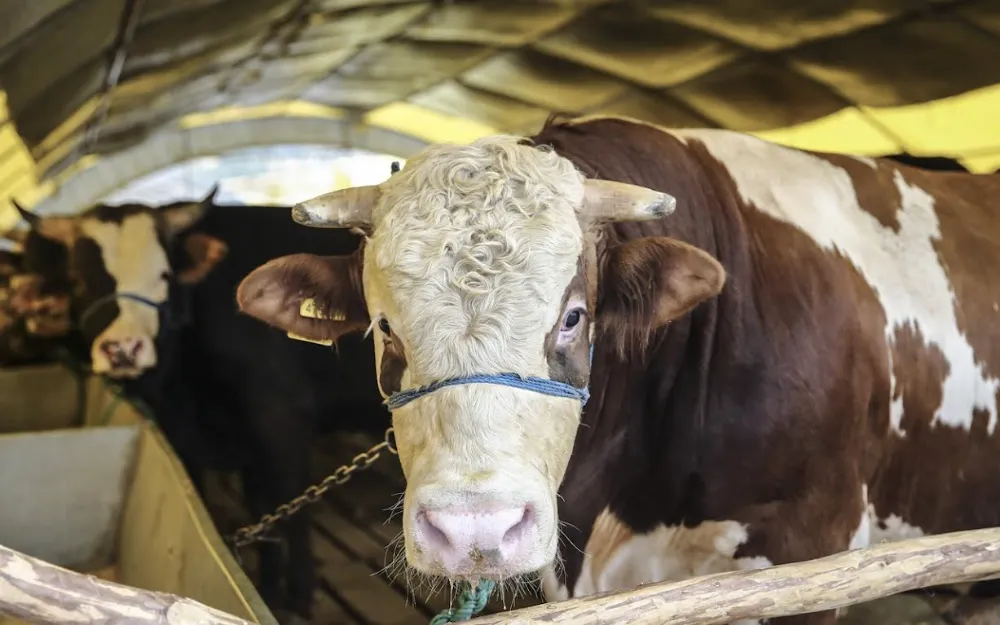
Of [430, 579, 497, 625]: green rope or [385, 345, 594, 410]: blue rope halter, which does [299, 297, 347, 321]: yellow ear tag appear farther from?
[430, 579, 497, 625]: green rope

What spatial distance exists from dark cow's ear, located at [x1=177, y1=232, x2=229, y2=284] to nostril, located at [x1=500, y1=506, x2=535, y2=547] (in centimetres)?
256

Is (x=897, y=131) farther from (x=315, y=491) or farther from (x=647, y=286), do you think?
(x=315, y=491)

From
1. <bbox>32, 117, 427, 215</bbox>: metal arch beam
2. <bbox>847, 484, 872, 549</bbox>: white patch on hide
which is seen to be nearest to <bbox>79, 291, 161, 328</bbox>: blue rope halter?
<bbox>847, 484, 872, 549</bbox>: white patch on hide

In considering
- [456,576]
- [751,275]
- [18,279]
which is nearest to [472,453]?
[456,576]

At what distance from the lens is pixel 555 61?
6.44 meters

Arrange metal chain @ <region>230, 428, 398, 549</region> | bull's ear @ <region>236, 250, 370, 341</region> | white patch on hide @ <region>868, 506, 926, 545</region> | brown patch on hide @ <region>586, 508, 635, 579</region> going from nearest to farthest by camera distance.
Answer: bull's ear @ <region>236, 250, 370, 341</region>, brown patch on hide @ <region>586, 508, 635, 579</region>, white patch on hide @ <region>868, 506, 926, 545</region>, metal chain @ <region>230, 428, 398, 549</region>

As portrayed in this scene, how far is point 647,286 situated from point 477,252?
40cm

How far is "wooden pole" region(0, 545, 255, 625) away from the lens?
0.94 metres

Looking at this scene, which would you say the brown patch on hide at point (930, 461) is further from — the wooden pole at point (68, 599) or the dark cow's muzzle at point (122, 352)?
the dark cow's muzzle at point (122, 352)

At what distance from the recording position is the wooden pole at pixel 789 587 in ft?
3.80

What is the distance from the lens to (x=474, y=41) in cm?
631

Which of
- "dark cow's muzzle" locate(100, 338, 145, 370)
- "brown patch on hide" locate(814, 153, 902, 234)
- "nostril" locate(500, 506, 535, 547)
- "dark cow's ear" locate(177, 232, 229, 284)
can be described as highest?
"brown patch on hide" locate(814, 153, 902, 234)

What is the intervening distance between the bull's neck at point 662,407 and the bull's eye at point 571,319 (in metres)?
0.30

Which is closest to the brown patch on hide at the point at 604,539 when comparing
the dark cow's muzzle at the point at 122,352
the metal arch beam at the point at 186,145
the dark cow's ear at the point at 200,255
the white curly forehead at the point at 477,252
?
the white curly forehead at the point at 477,252
